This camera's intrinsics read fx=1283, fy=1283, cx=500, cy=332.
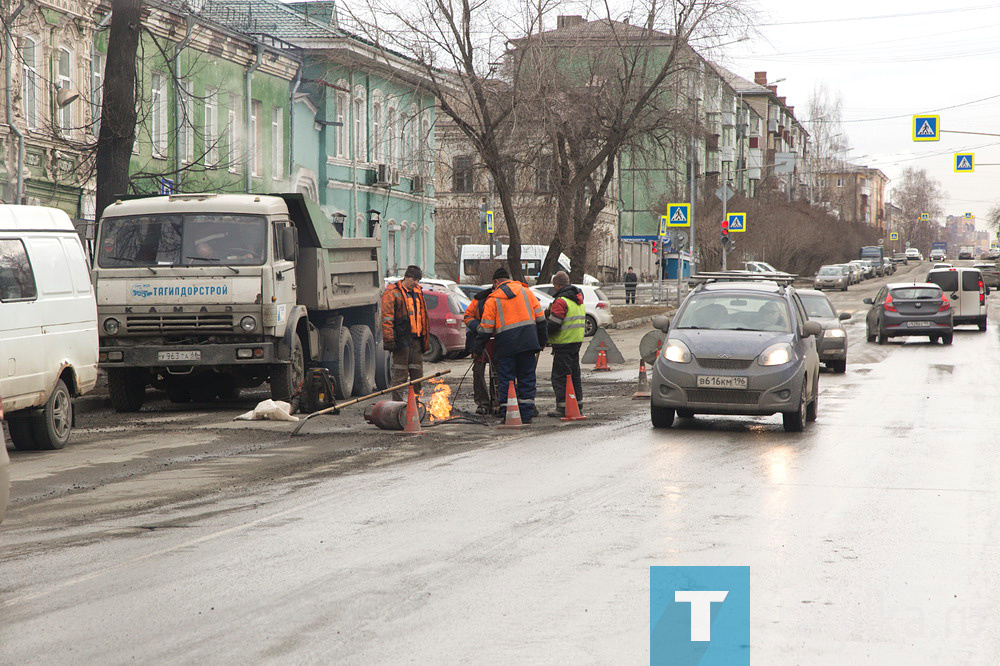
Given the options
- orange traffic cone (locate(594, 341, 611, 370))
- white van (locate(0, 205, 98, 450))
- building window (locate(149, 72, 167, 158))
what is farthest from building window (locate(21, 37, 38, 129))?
white van (locate(0, 205, 98, 450))

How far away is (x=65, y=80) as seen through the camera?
27188 mm

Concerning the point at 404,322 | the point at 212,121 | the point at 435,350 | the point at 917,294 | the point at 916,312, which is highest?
the point at 212,121

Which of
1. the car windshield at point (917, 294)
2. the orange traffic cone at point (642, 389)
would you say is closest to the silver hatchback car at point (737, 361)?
the orange traffic cone at point (642, 389)

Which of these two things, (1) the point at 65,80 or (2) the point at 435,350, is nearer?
(2) the point at 435,350

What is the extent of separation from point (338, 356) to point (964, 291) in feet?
85.5

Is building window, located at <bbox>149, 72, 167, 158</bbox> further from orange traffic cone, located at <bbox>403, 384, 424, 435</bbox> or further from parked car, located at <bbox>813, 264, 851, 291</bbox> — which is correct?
parked car, located at <bbox>813, 264, 851, 291</bbox>

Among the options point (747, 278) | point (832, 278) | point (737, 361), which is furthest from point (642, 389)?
point (832, 278)

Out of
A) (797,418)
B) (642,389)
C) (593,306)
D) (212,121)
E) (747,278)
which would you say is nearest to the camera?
(797,418)

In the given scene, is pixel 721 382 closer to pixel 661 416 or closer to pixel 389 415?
pixel 661 416

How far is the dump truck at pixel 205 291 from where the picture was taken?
16.0 m

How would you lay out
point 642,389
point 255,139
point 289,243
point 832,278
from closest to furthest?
point 289,243
point 642,389
point 255,139
point 832,278

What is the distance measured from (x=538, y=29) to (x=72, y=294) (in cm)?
2072

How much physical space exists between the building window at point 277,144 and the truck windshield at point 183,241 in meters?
21.0

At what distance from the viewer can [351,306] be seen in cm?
1881
